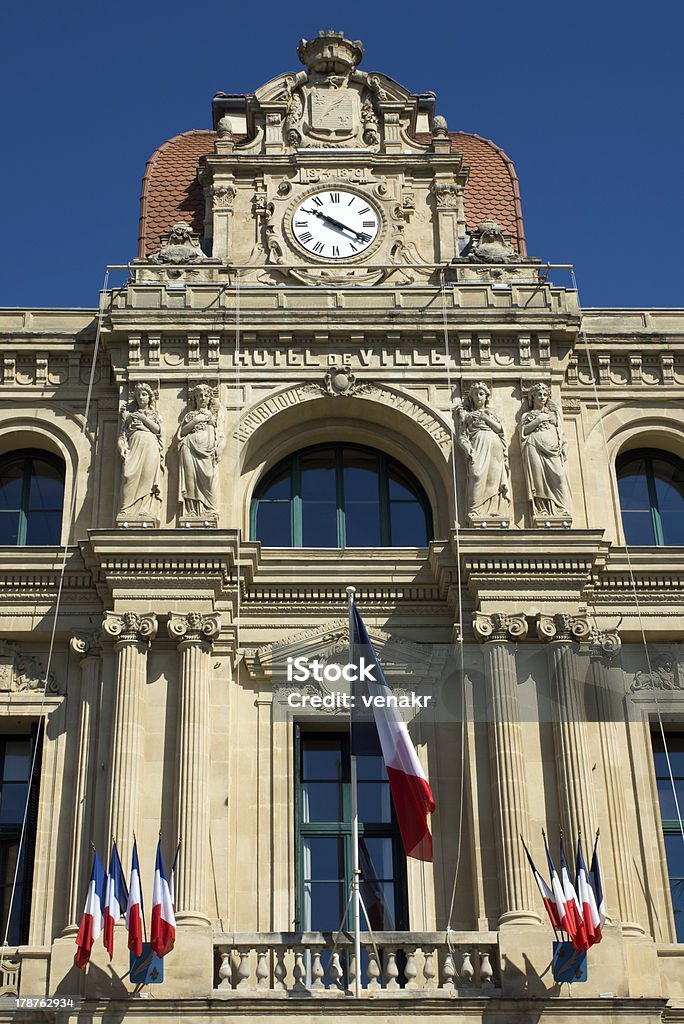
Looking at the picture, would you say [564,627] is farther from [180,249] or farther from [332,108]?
[332,108]

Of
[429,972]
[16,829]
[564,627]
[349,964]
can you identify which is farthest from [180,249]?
[429,972]

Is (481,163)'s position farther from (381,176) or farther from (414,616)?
(414,616)

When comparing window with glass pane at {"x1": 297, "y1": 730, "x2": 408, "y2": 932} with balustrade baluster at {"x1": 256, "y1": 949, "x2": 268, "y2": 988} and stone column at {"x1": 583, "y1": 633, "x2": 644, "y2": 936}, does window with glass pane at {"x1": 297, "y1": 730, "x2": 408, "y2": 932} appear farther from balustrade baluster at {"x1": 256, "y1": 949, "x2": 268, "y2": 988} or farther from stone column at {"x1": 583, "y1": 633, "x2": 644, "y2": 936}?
stone column at {"x1": 583, "y1": 633, "x2": 644, "y2": 936}

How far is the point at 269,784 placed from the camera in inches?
1059

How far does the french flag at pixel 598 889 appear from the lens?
78.4ft

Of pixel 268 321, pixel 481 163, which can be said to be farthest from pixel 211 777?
pixel 481 163

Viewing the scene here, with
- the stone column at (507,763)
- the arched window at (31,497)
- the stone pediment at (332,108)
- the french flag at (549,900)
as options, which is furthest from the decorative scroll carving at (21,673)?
the stone pediment at (332,108)

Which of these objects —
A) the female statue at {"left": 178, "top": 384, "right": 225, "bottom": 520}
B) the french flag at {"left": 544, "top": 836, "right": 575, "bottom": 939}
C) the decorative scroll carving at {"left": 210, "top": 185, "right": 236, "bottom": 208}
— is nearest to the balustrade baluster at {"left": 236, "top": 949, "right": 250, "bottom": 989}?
the french flag at {"left": 544, "top": 836, "right": 575, "bottom": 939}

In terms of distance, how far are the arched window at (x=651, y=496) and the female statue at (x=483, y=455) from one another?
3052 millimetres

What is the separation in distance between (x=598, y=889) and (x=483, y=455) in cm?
831

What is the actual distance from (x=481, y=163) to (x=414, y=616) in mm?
12911

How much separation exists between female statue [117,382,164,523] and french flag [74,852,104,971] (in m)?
6.84

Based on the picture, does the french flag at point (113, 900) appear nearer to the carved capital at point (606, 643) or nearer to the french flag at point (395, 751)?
the french flag at point (395, 751)

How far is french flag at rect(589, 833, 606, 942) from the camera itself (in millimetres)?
23906
